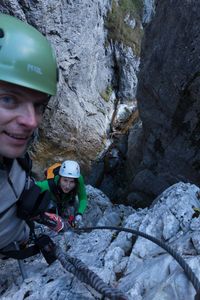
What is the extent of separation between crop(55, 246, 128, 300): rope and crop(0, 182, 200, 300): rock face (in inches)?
4.4

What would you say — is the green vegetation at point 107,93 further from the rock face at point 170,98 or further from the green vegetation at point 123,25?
the rock face at point 170,98

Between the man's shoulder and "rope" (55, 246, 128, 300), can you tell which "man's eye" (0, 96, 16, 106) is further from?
"rope" (55, 246, 128, 300)

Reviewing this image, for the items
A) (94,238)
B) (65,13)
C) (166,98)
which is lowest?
(94,238)

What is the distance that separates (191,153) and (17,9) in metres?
13.7

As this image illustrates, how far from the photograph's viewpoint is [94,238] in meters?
4.69

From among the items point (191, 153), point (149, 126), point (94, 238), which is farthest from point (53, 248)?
point (149, 126)

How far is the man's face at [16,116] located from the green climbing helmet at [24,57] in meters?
0.07

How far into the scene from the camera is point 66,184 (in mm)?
7383

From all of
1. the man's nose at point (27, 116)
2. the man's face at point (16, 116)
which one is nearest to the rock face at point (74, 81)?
the man's face at point (16, 116)

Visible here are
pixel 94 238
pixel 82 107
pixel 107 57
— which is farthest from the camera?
pixel 107 57

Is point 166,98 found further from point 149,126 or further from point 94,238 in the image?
point 94,238

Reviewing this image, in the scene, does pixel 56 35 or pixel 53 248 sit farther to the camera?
pixel 56 35

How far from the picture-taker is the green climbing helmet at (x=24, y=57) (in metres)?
2.72

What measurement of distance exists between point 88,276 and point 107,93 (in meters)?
23.4
